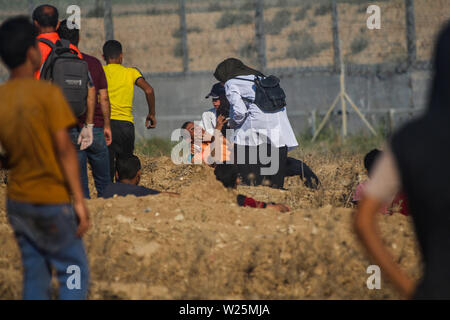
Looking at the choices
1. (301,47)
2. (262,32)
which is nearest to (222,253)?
(262,32)

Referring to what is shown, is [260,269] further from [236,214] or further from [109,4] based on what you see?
[109,4]

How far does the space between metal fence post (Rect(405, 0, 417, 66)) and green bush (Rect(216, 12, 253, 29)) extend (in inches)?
130

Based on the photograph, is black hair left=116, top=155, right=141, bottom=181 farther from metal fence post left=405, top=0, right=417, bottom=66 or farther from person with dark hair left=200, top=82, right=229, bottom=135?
metal fence post left=405, top=0, right=417, bottom=66

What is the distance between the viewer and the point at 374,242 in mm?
2160

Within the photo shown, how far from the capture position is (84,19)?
558 inches

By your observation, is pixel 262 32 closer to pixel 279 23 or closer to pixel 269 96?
pixel 279 23

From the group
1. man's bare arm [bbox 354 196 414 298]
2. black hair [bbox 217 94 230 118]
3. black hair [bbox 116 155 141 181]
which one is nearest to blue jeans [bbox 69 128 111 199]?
black hair [bbox 116 155 141 181]

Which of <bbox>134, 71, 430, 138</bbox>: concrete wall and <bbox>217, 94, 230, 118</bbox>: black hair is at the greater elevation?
<bbox>134, 71, 430, 138</bbox>: concrete wall

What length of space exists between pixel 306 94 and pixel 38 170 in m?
11.2

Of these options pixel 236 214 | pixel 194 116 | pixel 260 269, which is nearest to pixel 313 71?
pixel 194 116

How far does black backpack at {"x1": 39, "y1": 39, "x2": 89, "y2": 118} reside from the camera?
503 cm

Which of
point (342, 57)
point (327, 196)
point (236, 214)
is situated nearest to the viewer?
point (236, 214)
